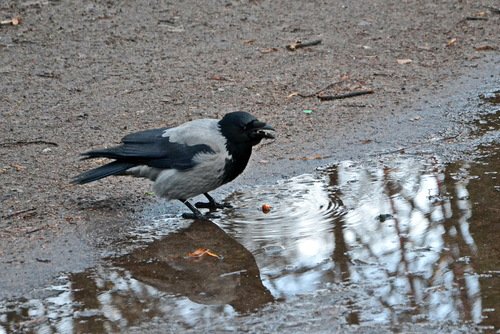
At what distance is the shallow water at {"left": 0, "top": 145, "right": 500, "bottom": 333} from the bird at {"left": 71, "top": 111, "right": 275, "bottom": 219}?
235mm

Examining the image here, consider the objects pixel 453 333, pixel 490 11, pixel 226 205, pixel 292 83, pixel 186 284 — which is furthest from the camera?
pixel 490 11

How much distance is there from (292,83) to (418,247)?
3.69 metres

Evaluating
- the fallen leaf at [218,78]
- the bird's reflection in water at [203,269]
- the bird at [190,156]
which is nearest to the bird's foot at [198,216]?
the bird at [190,156]

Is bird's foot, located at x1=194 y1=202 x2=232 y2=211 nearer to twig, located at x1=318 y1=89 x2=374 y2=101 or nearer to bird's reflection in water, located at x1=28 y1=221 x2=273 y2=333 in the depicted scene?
bird's reflection in water, located at x1=28 y1=221 x2=273 y2=333

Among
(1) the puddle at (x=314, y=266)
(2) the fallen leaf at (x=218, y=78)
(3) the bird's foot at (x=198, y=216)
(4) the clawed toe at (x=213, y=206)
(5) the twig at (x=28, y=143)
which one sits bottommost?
(1) the puddle at (x=314, y=266)

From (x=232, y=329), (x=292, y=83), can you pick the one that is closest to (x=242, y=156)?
(x=232, y=329)

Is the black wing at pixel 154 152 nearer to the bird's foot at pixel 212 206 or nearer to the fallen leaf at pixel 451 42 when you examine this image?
the bird's foot at pixel 212 206

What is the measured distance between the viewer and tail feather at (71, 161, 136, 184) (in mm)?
6723

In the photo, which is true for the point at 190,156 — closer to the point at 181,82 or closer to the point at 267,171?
the point at 267,171

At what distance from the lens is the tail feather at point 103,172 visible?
672cm

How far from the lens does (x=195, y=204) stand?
6.98 m

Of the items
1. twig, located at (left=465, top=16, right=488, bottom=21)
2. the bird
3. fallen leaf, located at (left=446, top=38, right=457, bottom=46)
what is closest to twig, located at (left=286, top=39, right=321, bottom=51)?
fallen leaf, located at (left=446, top=38, right=457, bottom=46)

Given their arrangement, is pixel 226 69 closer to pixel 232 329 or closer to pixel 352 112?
pixel 352 112

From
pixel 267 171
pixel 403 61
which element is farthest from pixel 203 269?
pixel 403 61
